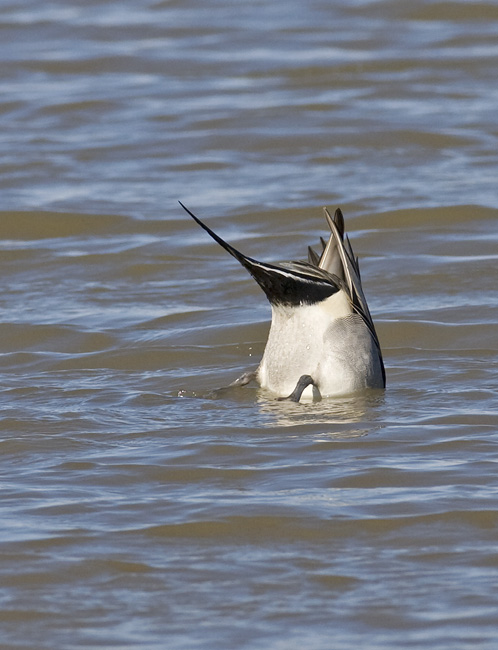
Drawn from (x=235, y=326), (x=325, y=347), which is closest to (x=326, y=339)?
(x=325, y=347)

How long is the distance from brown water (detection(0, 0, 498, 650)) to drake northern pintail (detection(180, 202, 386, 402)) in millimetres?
128

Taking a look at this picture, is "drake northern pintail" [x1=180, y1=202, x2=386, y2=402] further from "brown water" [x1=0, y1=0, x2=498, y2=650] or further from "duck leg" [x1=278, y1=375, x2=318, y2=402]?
"brown water" [x1=0, y1=0, x2=498, y2=650]

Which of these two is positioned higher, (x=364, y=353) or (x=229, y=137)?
(x=229, y=137)

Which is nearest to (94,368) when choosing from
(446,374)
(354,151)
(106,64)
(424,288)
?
(446,374)

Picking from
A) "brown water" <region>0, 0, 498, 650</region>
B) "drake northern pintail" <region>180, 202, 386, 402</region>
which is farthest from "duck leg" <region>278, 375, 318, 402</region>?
"brown water" <region>0, 0, 498, 650</region>

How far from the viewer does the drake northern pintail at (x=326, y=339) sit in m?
6.21

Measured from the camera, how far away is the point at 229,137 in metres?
12.2

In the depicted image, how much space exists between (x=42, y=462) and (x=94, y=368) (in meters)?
1.83

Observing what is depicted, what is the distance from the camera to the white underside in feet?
20.6

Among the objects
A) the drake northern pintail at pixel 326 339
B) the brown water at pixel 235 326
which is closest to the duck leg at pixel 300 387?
the drake northern pintail at pixel 326 339

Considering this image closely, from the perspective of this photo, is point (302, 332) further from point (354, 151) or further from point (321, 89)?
point (321, 89)

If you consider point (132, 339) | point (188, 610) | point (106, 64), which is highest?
point (106, 64)

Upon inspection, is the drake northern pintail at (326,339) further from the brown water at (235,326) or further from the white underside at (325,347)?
the brown water at (235,326)

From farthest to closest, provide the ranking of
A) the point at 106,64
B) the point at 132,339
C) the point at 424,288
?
the point at 106,64 < the point at 424,288 < the point at 132,339
